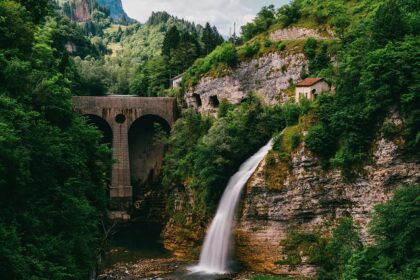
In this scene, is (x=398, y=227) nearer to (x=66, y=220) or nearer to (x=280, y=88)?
(x=66, y=220)

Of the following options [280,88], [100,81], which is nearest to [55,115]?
[280,88]

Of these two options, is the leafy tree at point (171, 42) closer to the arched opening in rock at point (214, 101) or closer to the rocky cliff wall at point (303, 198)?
the arched opening in rock at point (214, 101)

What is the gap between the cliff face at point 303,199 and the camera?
28844 millimetres

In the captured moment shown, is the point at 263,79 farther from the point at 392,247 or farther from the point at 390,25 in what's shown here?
the point at 392,247

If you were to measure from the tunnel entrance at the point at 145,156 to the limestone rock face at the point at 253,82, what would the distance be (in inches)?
191

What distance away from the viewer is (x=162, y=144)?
52.8 meters

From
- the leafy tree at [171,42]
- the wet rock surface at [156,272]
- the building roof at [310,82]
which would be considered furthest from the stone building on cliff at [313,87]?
the leafy tree at [171,42]

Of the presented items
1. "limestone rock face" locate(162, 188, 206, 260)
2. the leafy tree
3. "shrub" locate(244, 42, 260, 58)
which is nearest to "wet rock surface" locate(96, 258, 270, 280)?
"limestone rock face" locate(162, 188, 206, 260)

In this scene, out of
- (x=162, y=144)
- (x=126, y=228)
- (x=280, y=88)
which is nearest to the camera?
(x=280, y=88)

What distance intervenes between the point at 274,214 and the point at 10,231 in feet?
65.7

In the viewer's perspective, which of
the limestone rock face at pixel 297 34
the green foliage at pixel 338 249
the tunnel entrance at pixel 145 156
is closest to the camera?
the green foliage at pixel 338 249

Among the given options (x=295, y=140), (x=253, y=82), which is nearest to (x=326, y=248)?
(x=295, y=140)

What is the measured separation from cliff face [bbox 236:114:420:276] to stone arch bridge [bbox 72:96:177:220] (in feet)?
60.4

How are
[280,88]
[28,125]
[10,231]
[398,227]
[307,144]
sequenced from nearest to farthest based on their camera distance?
[10,231], [28,125], [398,227], [307,144], [280,88]
